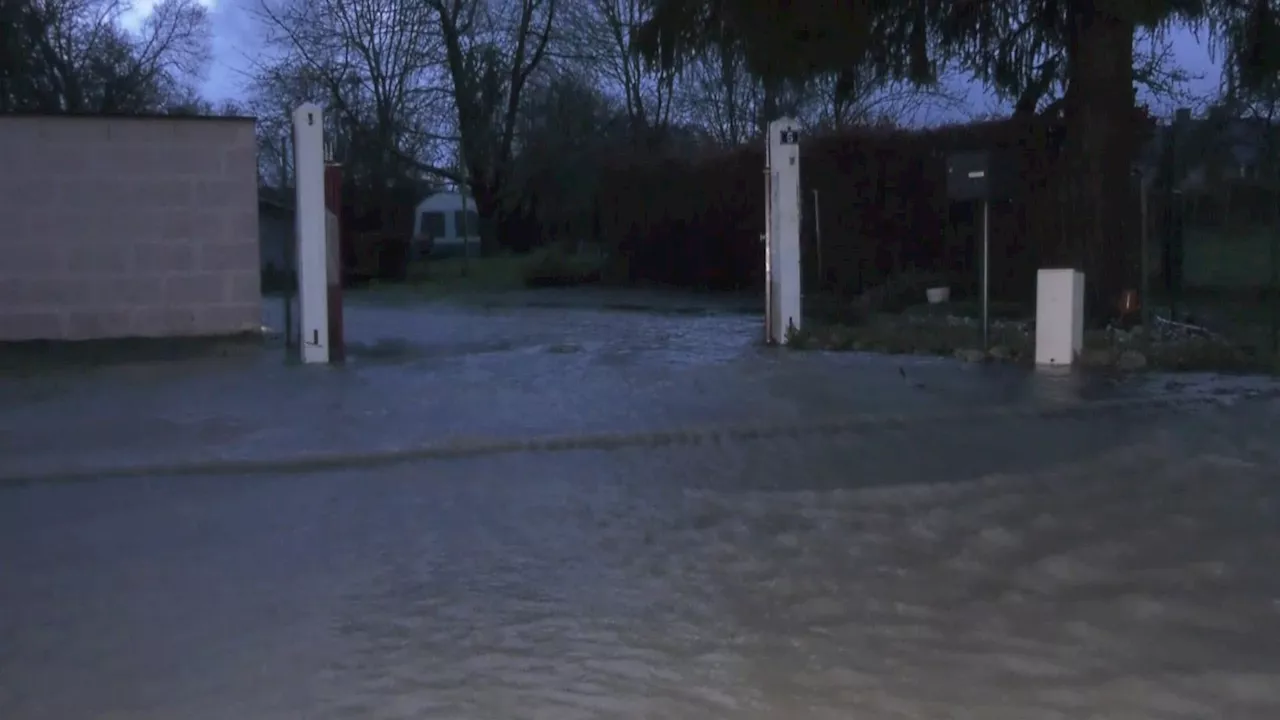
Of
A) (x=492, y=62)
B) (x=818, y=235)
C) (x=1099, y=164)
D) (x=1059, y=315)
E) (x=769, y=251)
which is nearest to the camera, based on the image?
(x=1059, y=315)

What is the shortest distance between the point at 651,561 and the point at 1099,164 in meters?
10.7

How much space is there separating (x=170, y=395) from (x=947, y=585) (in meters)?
7.83

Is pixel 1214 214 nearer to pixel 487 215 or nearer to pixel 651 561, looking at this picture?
pixel 651 561

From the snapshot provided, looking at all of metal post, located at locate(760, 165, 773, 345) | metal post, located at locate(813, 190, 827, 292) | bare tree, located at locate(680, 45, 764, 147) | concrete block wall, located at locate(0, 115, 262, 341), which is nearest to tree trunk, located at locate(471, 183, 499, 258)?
bare tree, located at locate(680, 45, 764, 147)

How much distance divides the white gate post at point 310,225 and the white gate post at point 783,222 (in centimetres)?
450

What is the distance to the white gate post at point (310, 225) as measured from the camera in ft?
46.9

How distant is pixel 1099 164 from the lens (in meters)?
16.1

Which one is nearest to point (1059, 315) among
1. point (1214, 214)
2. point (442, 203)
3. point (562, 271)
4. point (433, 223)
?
point (1214, 214)

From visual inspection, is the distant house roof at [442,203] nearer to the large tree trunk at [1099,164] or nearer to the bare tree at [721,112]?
the bare tree at [721,112]

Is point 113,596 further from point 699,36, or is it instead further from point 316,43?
point 316,43

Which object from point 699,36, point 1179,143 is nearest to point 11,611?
point 699,36

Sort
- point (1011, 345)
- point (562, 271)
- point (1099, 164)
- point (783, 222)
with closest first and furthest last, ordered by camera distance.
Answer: point (1011, 345)
point (783, 222)
point (1099, 164)
point (562, 271)

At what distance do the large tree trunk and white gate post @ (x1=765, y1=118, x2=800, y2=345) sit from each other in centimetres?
305

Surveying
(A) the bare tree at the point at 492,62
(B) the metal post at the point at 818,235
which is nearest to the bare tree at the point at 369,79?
(A) the bare tree at the point at 492,62
